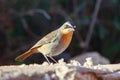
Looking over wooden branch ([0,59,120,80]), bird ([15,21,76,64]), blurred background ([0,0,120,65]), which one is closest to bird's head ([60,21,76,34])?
bird ([15,21,76,64])

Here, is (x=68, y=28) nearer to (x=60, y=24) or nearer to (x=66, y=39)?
(x=66, y=39)

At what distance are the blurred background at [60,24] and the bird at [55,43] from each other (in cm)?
357

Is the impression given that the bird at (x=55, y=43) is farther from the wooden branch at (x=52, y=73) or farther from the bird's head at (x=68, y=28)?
the wooden branch at (x=52, y=73)

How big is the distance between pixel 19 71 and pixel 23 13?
635cm

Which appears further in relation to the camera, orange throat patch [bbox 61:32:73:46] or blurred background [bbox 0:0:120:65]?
blurred background [bbox 0:0:120:65]

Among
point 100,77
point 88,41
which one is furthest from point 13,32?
point 100,77

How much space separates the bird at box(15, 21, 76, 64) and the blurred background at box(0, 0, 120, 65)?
11.7ft

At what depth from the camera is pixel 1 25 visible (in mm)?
9422

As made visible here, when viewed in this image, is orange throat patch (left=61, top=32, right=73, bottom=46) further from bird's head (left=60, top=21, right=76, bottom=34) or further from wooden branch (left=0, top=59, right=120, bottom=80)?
wooden branch (left=0, top=59, right=120, bottom=80)

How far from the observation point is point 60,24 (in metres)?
9.80

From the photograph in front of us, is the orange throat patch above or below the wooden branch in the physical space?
above

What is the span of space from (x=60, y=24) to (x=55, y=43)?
13.9ft

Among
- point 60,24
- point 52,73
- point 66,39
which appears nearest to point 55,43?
point 66,39

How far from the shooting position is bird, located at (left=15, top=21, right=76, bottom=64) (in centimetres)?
543
